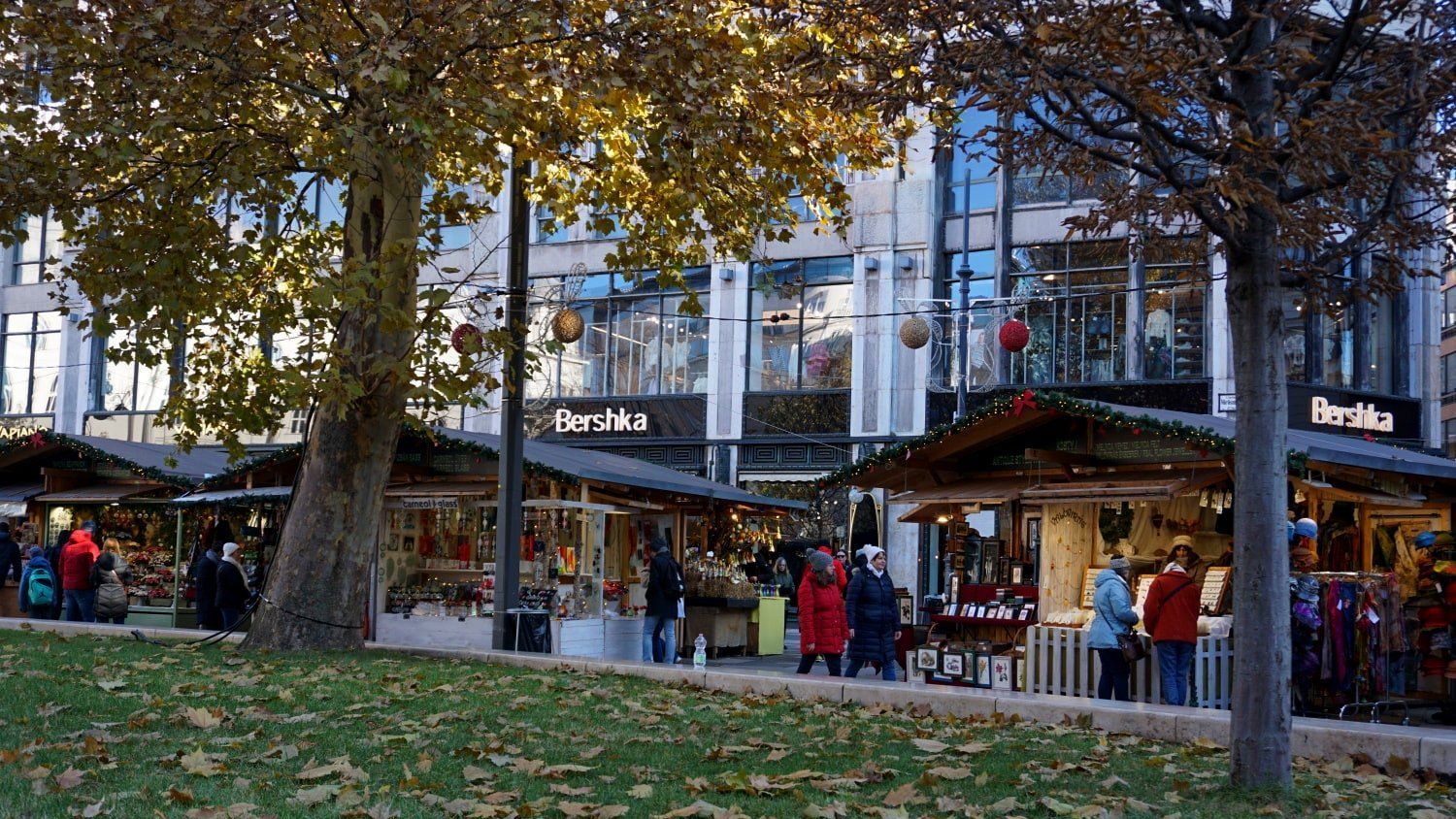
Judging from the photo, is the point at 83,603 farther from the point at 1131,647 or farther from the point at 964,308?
the point at 964,308

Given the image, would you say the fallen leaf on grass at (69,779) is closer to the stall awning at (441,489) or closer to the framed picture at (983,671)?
the framed picture at (983,671)

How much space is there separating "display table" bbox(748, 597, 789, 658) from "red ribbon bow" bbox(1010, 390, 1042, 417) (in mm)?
7721

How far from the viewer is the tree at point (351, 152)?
43.1 ft

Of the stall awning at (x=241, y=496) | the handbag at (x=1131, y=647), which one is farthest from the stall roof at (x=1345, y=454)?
the stall awning at (x=241, y=496)

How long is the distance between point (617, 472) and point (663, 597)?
2.74m

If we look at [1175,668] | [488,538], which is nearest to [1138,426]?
[1175,668]

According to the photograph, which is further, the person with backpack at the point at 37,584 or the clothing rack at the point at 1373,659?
the person with backpack at the point at 37,584

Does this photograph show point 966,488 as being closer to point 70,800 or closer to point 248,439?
point 70,800

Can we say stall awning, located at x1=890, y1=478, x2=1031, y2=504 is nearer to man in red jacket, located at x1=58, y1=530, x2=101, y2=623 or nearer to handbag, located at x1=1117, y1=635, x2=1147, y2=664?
handbag, located at x1=1117, y1=635, x2=1147, y2=664

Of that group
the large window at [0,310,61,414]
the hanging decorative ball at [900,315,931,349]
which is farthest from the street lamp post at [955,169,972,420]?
the large window at [0,310,61,414]

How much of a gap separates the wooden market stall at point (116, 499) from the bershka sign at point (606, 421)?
28.4 ft

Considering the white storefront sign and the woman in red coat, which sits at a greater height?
the white storefront sign

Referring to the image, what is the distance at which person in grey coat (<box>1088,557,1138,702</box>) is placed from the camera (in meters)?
13.6

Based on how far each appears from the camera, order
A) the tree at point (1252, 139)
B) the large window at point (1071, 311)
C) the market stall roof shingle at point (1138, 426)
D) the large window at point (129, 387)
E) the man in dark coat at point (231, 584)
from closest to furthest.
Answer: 1. the tree at point (1252, 139)
2. the market stall roof shingle at point (1138, 426)
3. the man in dark coat at point (231, 584)
4. the large window at point (1071, 311)
5. the large window at point (129, 387)
